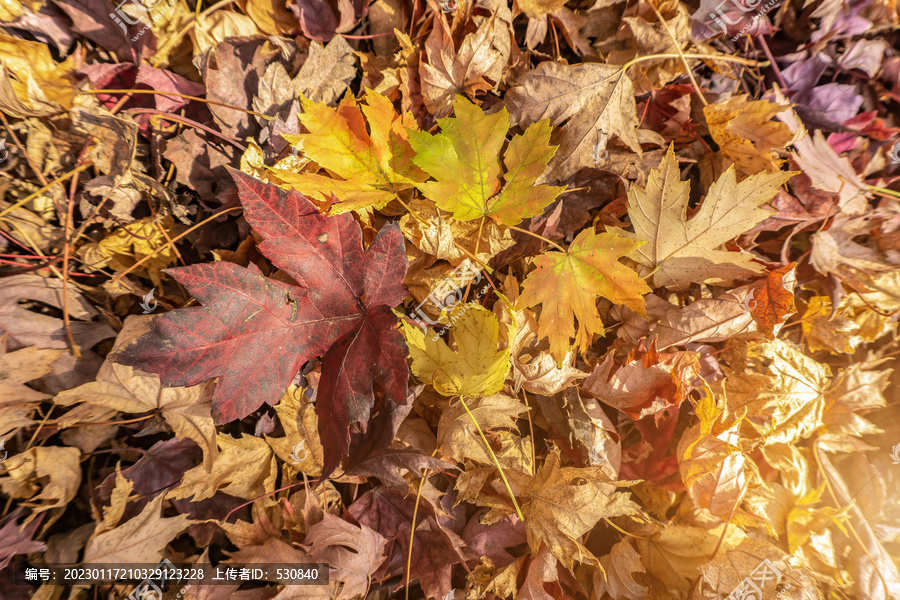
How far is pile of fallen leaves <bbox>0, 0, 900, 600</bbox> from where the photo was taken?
95 centimetres

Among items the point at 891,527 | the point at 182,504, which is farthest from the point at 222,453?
the point at 891,527

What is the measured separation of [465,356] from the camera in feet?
2.97

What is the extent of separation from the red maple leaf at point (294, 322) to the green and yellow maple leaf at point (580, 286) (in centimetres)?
34

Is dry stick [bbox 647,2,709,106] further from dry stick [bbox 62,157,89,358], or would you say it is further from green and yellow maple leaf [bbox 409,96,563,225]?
dry stick [bbox 62,157,89,358]

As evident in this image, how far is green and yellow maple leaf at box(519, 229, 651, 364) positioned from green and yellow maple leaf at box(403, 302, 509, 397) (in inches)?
5.0

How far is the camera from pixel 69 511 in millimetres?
1088

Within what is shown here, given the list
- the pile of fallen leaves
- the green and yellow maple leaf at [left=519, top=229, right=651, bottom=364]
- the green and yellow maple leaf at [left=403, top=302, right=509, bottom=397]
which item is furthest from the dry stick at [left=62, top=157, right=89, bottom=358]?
the green and yellow maple leaf at [left=519, top=229, right=651, bottom=364]

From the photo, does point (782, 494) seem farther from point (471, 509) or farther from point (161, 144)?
point (161, 144)

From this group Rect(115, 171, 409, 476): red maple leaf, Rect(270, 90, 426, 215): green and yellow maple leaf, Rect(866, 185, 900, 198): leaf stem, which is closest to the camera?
Rect(115, 171, 409, 476): red maple leaf

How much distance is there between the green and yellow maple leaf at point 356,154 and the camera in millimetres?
931

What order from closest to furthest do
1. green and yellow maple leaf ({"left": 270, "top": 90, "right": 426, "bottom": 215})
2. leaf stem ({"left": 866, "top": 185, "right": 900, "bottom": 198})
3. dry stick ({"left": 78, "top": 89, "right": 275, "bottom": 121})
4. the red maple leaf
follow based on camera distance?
the red maple leaf, green and yellow maple leaf ({"left": 270, "top": 90, "right": 426, "bottom": 215}), dry stick ({"left": 78, "top": 89, "right": 275, "bottom": 121}), leaf stem ({"left": 866, "top": 185, "right": 900, "bottom": 198})

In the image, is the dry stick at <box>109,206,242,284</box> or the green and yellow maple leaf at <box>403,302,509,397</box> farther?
the dry stick at <box>109,206,242,284</box>

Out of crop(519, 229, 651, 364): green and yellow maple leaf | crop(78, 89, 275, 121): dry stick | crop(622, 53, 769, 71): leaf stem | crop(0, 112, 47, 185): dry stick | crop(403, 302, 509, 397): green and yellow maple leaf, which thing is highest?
crop(622, 53, 769, 71): leaf stem

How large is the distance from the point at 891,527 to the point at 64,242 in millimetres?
2491
